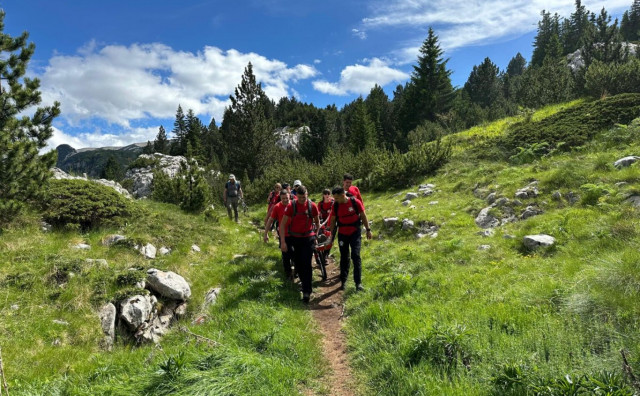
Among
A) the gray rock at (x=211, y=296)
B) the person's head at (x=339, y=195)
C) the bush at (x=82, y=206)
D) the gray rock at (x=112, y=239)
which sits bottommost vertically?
the gray rock at (x=211, y=296)

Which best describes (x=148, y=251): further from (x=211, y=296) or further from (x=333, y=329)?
(x=333, y=329)

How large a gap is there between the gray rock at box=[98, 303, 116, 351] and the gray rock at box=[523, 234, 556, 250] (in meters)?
8.47

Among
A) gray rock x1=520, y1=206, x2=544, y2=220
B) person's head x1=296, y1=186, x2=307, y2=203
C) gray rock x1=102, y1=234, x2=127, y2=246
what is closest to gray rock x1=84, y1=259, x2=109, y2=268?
gray rock x1=102, y1=234, x2=127, y2=246

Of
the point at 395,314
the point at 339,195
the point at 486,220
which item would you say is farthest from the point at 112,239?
the point at 486,220

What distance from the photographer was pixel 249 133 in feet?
112

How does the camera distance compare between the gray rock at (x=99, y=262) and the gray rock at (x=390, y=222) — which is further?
the gray rock at (x=390, y=222)

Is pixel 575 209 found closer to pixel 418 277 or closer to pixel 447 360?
pixel 418 277

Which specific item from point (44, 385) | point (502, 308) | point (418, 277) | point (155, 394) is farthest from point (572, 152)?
point (44, 385)

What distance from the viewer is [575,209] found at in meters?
8.02

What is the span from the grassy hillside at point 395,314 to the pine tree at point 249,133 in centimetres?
2496

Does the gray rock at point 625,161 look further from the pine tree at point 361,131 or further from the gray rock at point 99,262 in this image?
the pine tree at point 361,131

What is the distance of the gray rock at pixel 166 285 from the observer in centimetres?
663

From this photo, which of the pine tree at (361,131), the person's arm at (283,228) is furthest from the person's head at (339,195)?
the pine tree at (361,131)

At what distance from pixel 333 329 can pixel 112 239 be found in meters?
6.46
